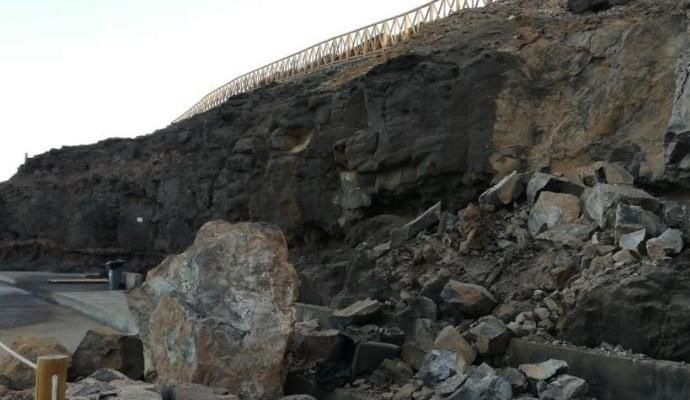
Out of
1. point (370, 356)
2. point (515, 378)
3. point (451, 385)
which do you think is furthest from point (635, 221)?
point (370, 356)

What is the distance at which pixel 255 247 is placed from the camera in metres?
7.38

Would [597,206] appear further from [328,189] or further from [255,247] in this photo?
[328,189]

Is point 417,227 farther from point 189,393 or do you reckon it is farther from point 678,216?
point 189,393

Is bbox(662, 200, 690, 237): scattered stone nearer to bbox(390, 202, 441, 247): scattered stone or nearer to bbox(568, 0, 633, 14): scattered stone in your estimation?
bbox(390, 202, 441, 247): scattered stone

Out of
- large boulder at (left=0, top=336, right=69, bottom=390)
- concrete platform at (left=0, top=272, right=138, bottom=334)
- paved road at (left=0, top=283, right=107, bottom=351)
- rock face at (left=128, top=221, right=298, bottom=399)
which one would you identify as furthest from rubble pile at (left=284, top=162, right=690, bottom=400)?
paved road at (left=0, top=283, right=107, bottom=351)

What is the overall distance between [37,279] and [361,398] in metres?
15.6

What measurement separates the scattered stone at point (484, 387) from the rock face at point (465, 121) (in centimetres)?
361

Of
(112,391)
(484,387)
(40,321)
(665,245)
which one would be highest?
(665,245)

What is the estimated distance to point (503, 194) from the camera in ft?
29.4

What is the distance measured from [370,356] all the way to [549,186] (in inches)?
128

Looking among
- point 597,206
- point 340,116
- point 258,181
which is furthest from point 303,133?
point 597,206

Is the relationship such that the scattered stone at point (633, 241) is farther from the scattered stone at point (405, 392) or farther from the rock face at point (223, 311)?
the rock face at point (223, 311)

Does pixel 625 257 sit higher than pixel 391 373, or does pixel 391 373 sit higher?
pixel 625 257

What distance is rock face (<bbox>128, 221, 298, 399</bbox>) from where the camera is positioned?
6699 millimetres
